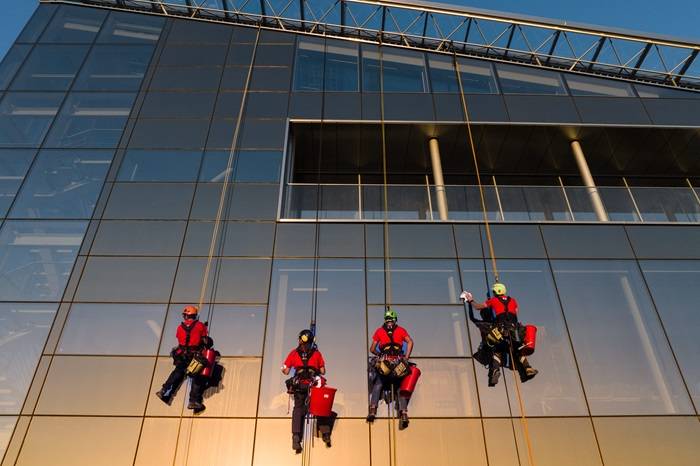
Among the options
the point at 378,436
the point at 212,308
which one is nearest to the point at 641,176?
the point at 378,436

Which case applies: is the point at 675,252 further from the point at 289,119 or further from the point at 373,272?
the point at 289,119

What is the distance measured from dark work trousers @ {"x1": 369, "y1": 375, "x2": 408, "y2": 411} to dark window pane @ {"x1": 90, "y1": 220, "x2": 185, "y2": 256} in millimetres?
5654

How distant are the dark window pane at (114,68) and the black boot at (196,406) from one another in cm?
1009

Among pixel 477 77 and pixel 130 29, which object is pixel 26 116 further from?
pixel 477 77

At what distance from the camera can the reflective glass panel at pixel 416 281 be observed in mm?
10445

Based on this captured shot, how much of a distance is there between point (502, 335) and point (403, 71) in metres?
10.2

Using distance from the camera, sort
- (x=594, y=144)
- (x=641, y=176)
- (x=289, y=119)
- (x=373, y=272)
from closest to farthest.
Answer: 1. (x=373, y=272)
2. (x=289, y=119)
3. (x=594, y=144)
4. (x=641, y=176)

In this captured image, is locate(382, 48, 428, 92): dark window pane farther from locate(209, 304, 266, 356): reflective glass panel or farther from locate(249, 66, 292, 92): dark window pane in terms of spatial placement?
locate(209, 304, 266, 356): reflective glass panel

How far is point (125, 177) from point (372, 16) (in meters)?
9.87

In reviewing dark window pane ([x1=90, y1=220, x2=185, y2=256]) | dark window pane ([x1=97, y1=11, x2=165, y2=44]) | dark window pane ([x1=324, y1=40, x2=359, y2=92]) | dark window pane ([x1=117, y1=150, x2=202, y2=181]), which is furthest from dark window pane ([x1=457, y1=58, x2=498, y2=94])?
dark window pane ([x1=97, y1=11, x2=165, y2=44])

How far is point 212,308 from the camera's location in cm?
1016

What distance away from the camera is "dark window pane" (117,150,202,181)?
12.3 meters

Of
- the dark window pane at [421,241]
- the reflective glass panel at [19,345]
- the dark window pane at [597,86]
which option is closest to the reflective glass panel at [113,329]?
the reflective glass panel at [19,345]

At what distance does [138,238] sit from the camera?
11211mm
